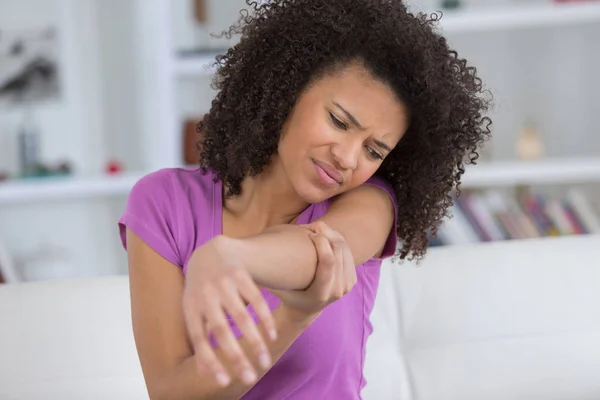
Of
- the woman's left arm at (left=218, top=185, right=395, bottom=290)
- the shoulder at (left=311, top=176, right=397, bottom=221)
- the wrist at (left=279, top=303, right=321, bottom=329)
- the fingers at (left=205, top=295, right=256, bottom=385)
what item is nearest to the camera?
the fingers at (left=205, top=295, right=256, bottom=385)

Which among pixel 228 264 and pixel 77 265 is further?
pixel 77 265

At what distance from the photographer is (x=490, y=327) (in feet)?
6.23

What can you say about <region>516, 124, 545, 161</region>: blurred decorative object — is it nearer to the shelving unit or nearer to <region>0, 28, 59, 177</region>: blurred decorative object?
the shelving unit

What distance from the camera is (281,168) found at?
4.92 feet

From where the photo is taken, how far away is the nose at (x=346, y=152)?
1.31 m

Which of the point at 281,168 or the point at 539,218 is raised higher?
the point at 281,168

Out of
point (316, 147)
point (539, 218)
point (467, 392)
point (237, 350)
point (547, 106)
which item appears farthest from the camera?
point (547, 106)

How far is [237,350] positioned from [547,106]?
129 inches

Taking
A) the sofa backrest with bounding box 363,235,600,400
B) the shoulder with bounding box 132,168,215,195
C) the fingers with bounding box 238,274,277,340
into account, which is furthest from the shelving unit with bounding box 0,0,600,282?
the fingers with bounding box 238,274,277,340

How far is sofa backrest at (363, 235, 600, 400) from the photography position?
1.87 metres

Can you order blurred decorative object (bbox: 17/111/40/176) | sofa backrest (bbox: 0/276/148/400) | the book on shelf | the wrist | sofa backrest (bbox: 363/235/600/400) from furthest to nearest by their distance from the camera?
blurred decorative object (bbox: 17/111/40/176), the book on shelf, sofa backrest (bbox: 363/235/600/400), sofa backrest (bbox: 0/276/148/400), the wrist

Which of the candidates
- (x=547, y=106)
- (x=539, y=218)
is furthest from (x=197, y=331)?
(x=547, y=106)

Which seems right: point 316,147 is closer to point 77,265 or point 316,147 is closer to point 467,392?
point 467,392

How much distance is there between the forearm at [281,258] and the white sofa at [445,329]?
83 cm
